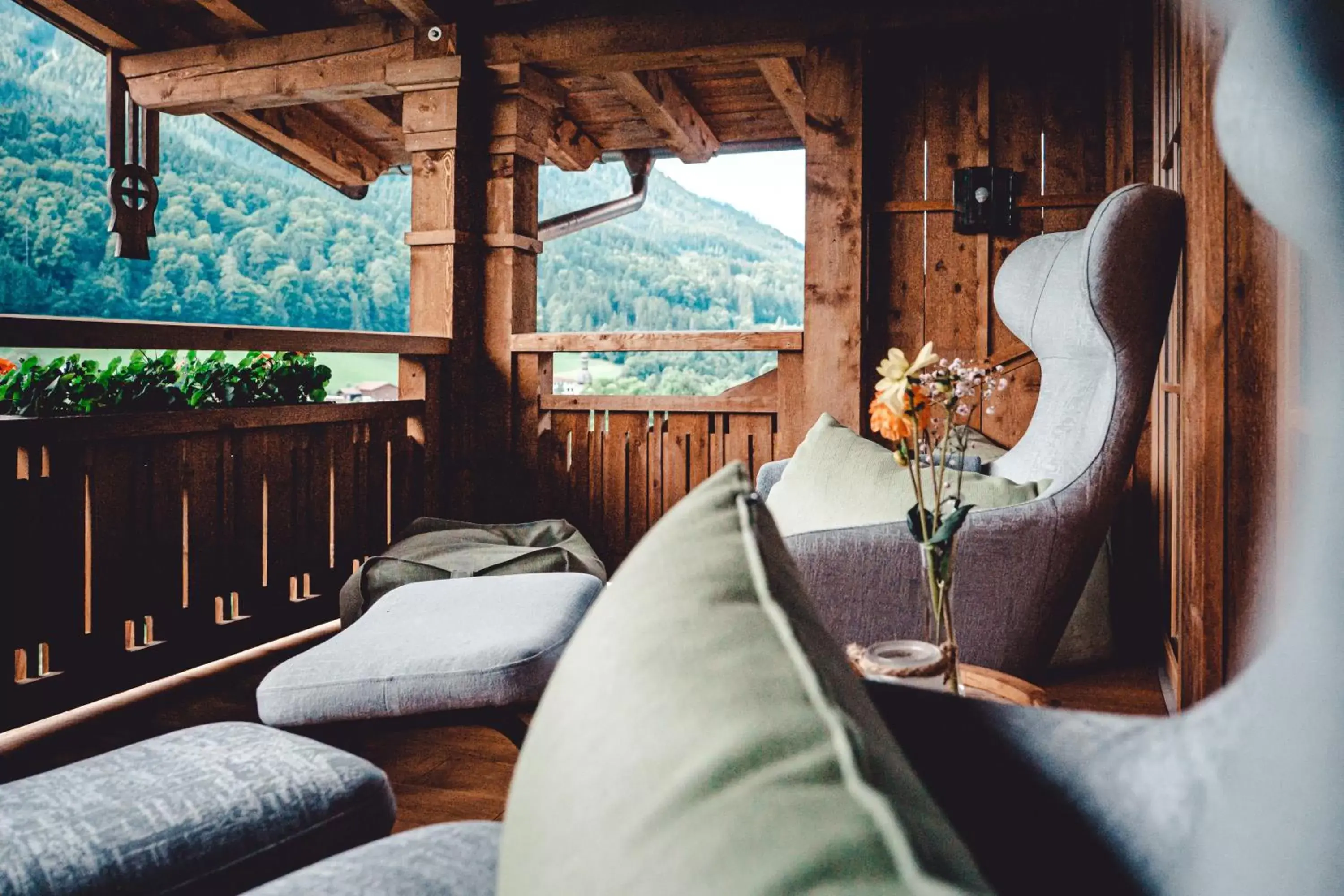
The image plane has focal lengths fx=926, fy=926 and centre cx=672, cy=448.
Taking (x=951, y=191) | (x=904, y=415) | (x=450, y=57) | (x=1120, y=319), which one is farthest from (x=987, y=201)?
(x=904, y=415)

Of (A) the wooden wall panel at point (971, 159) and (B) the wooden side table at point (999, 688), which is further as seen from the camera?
(A) the wooden wall panel at point (971, 159)

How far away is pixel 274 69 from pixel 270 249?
3.84 meters

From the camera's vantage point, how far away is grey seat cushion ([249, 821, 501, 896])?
2.38 feet

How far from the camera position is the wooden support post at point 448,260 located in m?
A: 3.74

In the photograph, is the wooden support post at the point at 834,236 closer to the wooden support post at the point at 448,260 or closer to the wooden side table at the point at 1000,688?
the wooden support post at the point at 448,260

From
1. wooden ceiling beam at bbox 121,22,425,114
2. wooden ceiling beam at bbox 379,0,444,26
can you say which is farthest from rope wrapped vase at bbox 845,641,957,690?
wooden ceiling beam at bbox 121,22,425,114

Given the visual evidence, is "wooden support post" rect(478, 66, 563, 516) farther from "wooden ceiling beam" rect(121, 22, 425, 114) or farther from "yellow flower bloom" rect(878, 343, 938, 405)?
"yellow flower bloom" rect(878, 343, 938, 405)

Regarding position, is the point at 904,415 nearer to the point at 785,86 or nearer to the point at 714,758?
the point at 714,758

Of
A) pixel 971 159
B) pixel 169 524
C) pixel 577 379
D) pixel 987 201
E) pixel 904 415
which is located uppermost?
pixel 971 159

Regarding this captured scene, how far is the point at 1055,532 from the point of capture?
1810 mm

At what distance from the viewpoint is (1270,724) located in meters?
0.37

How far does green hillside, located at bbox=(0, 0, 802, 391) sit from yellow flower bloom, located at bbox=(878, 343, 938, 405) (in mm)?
5357

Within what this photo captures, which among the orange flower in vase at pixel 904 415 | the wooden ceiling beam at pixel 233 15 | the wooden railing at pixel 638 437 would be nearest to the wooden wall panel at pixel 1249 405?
the orange flower in vase at pixel 904 415

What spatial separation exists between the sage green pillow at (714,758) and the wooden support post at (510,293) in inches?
134
